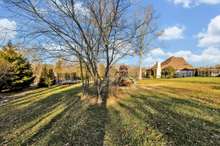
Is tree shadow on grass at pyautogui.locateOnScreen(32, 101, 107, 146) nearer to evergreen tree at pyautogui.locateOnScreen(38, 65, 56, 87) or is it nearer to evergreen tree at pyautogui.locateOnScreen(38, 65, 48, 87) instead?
evergreen tree at pyautogui.locateOnScreen(38, 65, 56, 87)

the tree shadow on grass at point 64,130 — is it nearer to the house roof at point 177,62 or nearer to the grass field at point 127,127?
the grass field at point 127,127

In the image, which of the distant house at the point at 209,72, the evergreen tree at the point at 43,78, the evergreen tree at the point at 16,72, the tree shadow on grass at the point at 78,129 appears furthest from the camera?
the distant house at the point at 209,72

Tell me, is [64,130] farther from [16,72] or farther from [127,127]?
[16,72]

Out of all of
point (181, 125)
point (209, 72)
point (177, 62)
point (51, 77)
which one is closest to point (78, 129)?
point (181, 125)

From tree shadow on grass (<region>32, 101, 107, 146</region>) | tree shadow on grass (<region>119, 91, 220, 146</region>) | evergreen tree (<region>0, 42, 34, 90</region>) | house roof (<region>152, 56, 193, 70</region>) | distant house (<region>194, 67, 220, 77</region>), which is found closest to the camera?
tree shadow on grass (<region>119, 91, 220, 146</region>)

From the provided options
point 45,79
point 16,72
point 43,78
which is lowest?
point 45,79

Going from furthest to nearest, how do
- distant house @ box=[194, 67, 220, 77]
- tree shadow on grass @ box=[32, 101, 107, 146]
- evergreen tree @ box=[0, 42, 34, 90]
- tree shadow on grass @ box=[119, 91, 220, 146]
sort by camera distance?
1. distant house @ box=[194, 67, 220, 77]
2. evergreen tree @ box=[0, 42, 34, 90]
3. tree shadow on grass @ box=[32, 101, 107, 146]
4. tree shadow on grass @ box=[119, 91, 220, 146]

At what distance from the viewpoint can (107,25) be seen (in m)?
8.28

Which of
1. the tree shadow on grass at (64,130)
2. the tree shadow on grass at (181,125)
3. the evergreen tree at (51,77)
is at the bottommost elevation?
the tree shadow on grass at (64,130)

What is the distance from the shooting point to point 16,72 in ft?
78.4

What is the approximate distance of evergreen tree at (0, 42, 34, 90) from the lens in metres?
22.9

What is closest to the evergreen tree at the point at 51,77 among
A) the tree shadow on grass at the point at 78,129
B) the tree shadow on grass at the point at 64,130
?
the tree shadow on grass at the point at 78,129

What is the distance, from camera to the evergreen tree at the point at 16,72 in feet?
75.0

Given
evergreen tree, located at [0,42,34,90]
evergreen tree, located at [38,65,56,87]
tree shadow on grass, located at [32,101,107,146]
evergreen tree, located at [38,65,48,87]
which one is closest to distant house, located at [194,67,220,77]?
evergreen tree, located at [38,65,56,87]
